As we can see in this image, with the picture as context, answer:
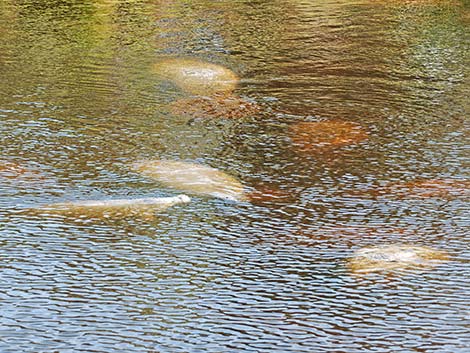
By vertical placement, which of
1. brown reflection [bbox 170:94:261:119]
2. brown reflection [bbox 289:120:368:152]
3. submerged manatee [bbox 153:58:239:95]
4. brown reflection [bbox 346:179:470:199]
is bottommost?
brown reflection [bbox 346:179:470:199]

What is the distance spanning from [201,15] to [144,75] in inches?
116

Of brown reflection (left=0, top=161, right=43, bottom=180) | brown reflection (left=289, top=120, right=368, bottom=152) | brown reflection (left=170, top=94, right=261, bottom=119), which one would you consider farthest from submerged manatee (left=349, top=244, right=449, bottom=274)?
brown reflection (left=170, top=94, right=261, bottom=119)

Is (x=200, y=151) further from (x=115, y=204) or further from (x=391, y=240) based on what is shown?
(x=391, y=240)

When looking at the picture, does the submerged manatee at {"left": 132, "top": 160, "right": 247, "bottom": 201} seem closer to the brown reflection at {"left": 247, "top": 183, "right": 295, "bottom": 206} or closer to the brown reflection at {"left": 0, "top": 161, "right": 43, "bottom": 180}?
the brown reflection at {"left": 247, "top": 183, "right": 295, "bottom": 206}

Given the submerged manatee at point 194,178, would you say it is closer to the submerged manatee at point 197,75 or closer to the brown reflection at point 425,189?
the brown reflection at point 425,189

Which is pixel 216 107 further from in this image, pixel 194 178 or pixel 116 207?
pixel 116 207

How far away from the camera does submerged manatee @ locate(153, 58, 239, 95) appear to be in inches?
316

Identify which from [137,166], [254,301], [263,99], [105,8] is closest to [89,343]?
[254,301]

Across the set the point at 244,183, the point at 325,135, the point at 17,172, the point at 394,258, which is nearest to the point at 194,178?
the point at 244,183

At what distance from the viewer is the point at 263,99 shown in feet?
25.2

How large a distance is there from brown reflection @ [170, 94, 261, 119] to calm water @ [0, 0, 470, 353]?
151 mm

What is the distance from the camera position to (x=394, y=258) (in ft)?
15.8

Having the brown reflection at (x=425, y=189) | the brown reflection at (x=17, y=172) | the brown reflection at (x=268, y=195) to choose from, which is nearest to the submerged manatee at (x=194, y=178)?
the brown reflection at (x=268, y=195)

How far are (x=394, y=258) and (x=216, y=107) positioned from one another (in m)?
3.02
